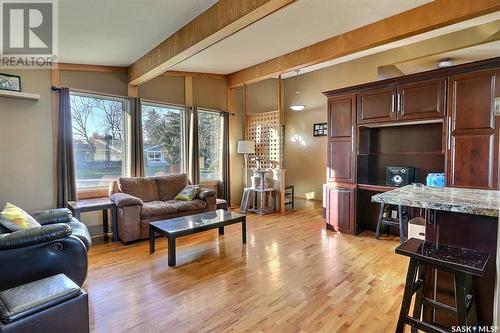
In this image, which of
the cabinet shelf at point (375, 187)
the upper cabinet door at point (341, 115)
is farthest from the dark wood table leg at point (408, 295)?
the upper cabinet door at point (341, 115)

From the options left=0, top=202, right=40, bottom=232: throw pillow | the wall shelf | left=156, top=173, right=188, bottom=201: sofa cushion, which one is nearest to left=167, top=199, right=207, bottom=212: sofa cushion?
left=156, top=173, right=188, bottom=201: sofa cushion

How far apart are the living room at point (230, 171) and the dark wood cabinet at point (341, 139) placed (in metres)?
0.03

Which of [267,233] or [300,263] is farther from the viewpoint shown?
[267,233]

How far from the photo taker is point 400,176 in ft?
12.9

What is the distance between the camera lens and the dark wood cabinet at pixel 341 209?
4.13 metres

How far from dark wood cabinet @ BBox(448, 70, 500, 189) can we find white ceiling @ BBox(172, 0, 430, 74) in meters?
1.11

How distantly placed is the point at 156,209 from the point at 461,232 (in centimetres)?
351

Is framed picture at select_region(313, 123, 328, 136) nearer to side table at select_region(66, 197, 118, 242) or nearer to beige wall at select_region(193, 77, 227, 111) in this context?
beige wall at select_region(193, 77, 227, 111)

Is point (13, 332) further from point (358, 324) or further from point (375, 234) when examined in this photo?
point (375, 234)

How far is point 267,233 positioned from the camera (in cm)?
419

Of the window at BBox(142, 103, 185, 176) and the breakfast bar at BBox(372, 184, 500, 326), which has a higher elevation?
the window at BBox(142, 103, 185, 176)

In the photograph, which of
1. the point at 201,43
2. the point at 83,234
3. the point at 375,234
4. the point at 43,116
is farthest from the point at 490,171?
the point at 43,116

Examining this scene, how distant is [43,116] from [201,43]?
256cm

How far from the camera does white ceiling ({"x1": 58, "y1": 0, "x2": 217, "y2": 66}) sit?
2.64m
